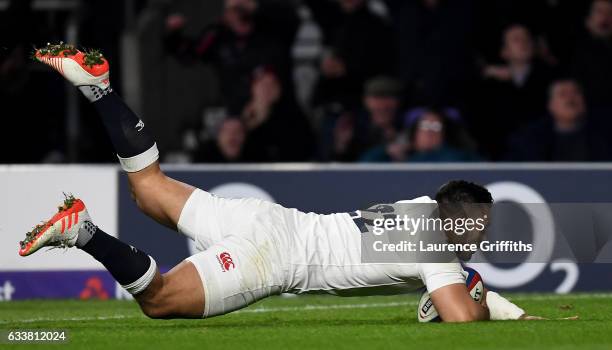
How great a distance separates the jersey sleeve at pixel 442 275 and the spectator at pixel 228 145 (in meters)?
5.91

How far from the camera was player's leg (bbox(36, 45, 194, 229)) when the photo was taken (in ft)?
29.3

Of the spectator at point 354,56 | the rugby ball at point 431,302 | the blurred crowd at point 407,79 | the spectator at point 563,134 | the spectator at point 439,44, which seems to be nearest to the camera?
the rugby ball at point 431,302

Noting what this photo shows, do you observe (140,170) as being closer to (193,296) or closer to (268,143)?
(193,296)

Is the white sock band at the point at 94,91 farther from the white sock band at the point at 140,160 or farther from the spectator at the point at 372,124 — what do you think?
the spectator at the point at 372,124

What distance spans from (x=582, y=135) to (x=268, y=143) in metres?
3.07

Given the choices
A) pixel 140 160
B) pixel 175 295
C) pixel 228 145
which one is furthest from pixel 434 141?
pixel 175 295

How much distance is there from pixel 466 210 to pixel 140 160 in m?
2.01

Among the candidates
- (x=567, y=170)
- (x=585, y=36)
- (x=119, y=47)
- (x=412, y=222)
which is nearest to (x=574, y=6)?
(x=585, y=36)

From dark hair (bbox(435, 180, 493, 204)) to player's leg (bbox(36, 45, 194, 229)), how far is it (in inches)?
63.3

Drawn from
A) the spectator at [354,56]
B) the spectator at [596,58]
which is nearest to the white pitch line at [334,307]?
the spectator at [596,58]

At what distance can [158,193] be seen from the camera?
9.26 meters

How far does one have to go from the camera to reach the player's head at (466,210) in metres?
8.98

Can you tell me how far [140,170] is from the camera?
920 centimetres

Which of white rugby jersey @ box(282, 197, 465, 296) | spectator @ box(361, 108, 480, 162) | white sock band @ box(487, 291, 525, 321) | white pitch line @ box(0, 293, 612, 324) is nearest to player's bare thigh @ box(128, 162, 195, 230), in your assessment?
white rugby jersey @ box(282, 197, 465, 296)
